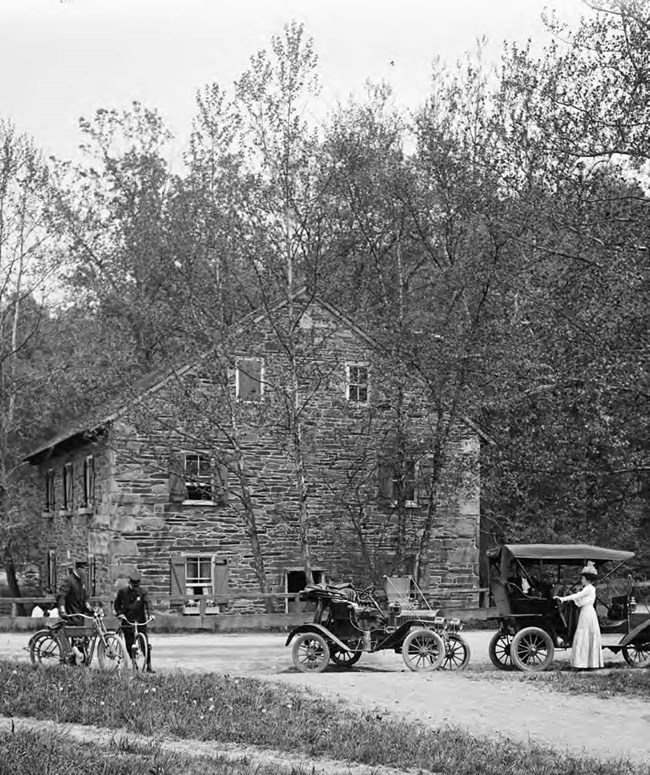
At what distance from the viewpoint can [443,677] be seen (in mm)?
17219

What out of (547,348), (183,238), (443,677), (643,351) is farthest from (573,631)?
(183,238)

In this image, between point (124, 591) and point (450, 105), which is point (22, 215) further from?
point (124, 591)

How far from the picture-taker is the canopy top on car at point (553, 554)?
63.5 ft

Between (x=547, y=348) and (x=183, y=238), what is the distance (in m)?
13.8

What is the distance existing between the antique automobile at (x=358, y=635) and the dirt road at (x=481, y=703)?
332mm

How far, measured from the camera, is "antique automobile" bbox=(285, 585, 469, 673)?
18531 mm

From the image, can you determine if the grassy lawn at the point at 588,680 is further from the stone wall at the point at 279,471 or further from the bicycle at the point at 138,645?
the stone wall at the point at 279,471

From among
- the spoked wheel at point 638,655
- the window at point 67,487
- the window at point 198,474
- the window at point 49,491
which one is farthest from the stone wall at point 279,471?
the spoked wheel at point 638,655

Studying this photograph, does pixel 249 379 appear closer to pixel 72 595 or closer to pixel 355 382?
pixel 355 382

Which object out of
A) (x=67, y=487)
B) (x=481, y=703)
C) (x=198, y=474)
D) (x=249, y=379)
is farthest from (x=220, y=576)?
(x=481, y=703)

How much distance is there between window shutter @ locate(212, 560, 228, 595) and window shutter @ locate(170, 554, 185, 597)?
83 centimetres

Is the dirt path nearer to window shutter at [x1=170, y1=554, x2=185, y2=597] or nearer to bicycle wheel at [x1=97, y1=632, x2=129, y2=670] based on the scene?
bicycle wheel at [x1=97, y1=632, x2=129, y2=670]

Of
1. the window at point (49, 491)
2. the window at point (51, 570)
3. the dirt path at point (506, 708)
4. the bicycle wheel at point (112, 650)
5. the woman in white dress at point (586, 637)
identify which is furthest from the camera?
the window at point (49, 491)

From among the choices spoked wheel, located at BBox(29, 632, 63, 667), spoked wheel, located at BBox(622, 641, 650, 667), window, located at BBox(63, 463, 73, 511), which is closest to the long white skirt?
spoked wheel, located at BBox(622, 641, 650, 667)
